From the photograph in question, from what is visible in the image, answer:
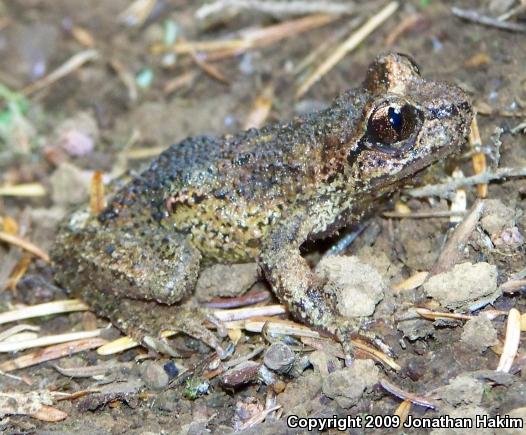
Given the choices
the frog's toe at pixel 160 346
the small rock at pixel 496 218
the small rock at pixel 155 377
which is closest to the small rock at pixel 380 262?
the small rock at pixel 496 218

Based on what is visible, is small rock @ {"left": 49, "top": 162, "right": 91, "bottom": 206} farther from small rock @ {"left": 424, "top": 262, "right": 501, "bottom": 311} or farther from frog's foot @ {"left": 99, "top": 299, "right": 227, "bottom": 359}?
small rock @ {"left": 424, "top": 262, "right": 501, "bottom": 311}


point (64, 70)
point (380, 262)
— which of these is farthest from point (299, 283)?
point (64, 70)

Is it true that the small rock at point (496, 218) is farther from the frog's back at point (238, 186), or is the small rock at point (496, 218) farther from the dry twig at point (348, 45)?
the dry twig at point (348, 45)

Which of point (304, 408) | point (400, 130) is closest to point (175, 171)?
point (400, 130)

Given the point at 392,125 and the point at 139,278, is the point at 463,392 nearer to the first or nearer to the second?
the point at 392,125

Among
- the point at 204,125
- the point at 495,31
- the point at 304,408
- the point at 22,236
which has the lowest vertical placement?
the point at 304,408

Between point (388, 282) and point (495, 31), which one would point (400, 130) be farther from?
point (495, 31)
